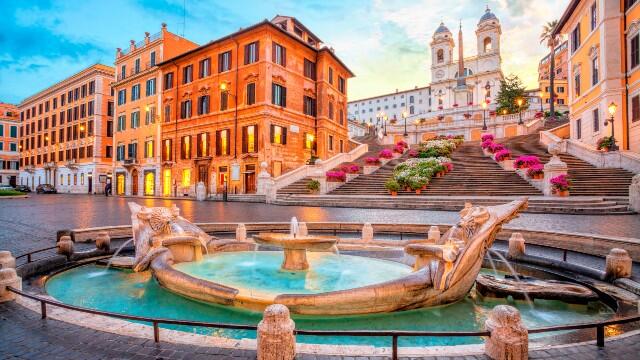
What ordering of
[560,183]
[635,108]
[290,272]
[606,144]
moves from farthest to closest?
1. [635,108]
2. [606,144]
3. [560,183]
4. [290,272]

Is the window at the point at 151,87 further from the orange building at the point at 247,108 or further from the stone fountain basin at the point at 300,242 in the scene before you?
the stone fountain basin at the point at 300,242

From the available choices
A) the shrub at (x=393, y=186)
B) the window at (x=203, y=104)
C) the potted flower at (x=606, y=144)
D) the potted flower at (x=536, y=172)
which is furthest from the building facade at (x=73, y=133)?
the potted flower at (x=606, y=144)

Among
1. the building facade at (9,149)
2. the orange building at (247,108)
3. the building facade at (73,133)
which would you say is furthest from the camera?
the building facade at (9,149)

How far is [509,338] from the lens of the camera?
2852mm

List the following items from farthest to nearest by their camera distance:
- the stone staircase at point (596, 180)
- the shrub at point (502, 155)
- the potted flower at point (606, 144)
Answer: the shrub at point (502, 155), the potted flower at point (606, 144), the stone staircase at point (596, 180)

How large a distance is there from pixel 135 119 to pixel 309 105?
74.9ft

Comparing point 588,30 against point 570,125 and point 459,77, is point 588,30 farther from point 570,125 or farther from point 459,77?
point 459,77

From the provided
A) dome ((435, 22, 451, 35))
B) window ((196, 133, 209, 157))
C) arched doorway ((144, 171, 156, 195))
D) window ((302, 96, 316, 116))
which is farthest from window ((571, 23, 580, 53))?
dome ((435, 22, 451, 35))

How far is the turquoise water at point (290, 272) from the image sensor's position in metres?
5.57

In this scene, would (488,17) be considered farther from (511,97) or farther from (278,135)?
(278,135)

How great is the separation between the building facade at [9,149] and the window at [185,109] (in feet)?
185

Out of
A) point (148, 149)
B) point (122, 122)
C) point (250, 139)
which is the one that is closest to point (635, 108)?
point (250, 139)

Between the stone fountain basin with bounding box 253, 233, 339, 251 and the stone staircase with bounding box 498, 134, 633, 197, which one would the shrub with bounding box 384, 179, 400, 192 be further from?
the stone fountain basin with bounding box 253, 233, 339, 251

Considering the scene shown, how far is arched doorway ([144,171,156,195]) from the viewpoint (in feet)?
132
